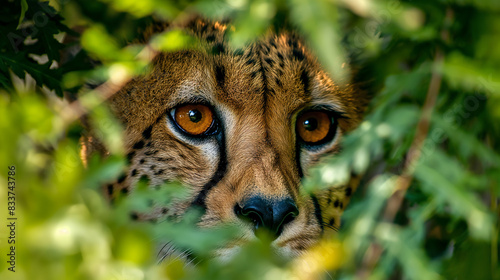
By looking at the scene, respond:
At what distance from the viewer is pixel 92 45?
4.12ft

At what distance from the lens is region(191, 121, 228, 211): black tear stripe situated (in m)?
1.74

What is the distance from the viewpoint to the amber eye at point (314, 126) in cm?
206

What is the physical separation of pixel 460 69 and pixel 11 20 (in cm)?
140

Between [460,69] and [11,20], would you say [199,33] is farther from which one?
[460,69]

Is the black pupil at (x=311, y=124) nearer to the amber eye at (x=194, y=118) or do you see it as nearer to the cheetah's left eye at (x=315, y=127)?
the cheetah's left eye at (x=315, y=127)

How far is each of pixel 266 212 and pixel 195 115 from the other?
54 cm

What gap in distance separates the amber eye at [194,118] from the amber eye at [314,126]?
1.30 ft

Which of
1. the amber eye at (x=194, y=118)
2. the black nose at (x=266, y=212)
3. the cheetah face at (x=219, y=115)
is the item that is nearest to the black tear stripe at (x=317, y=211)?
the cheetah face at (x=219, y=115)

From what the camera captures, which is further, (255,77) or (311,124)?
(311,124)

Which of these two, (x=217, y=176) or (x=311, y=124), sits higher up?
(x=311, y=124)

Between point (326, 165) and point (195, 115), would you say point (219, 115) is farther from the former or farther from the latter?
point (326, 165)

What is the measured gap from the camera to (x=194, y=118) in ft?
6.24

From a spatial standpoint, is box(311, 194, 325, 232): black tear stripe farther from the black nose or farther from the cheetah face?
the black nose

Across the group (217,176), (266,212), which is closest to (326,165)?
(266,212)
